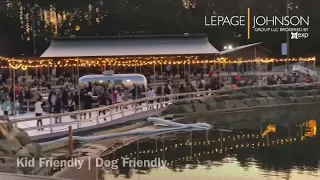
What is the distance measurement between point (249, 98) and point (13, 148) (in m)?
19.6

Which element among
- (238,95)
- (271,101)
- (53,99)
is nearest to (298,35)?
(271,101)

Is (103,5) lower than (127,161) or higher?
higher

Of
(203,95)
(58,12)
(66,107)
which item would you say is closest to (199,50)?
(203,95)

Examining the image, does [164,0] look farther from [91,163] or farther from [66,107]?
[91,163]

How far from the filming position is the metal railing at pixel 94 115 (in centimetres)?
1675

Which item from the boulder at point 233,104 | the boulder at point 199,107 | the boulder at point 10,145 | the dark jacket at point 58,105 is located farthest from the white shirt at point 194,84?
the boulder at point 10,145

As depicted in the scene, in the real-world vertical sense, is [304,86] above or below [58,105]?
above

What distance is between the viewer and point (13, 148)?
11469 millimetres

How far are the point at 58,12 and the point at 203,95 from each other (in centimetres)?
3339

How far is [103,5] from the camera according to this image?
57062mm

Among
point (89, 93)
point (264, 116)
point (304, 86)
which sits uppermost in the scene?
point (89, 93)

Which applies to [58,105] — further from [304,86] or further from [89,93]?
[304,86]

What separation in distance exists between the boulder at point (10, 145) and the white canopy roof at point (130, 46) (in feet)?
74.8

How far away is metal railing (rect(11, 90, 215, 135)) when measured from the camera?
16.8 meters
